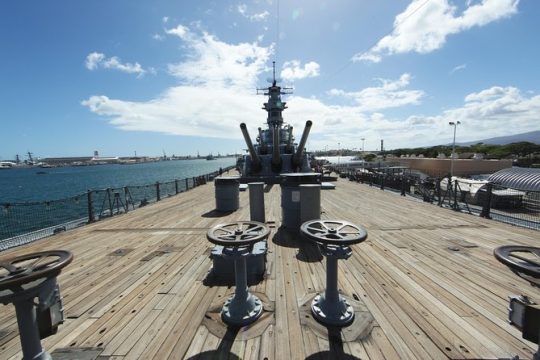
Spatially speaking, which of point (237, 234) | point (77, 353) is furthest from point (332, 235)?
point (77, 353)

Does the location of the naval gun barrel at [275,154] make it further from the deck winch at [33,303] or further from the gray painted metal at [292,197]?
the deck winch at [33,303]

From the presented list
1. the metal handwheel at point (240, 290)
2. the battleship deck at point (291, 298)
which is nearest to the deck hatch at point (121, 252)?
the battleship deck at point (291, 298)

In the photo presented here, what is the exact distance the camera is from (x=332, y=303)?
3.13 meters

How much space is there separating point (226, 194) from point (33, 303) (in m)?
7.32

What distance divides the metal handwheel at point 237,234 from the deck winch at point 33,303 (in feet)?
4.49

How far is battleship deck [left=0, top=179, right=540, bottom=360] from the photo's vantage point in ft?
8.82

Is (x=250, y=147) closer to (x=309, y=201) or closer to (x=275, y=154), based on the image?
(x=275, y=154)

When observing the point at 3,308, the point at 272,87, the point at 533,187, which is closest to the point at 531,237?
the point at 3,308

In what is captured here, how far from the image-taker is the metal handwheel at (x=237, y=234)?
2756mm

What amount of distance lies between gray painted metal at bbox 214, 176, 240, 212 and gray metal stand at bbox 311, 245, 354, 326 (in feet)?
21.5

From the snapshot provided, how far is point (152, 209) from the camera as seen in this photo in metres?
10.2

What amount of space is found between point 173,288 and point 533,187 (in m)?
25.3

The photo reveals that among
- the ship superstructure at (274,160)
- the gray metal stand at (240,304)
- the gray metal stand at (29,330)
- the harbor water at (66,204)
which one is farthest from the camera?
the ship superstructure at (274,160)

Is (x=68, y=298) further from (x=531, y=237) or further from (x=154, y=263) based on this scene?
(x=531, y=237)
